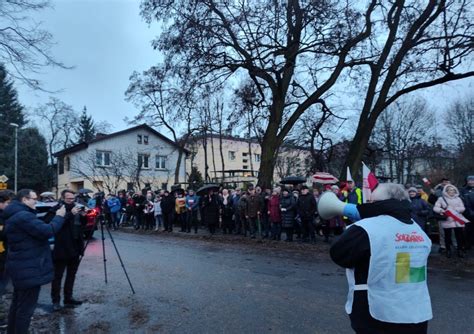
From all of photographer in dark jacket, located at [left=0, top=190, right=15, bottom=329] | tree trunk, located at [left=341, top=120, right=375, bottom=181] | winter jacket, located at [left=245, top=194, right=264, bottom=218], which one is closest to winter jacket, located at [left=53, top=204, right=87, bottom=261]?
photographer in dark jacket, located at [left=0, top=190, right=15, bottom=329]

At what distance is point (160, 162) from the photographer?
176 feet

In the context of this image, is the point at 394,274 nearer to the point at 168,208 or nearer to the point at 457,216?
the point at 457,216

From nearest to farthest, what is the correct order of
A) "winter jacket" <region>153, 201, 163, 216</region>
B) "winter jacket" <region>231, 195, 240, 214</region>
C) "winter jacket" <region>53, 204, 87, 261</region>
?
"winter jacket" <region>53, 204, 87, 261</region>, "winter jacket" <region>231, 195, 240, 214</region>, "winter jacket" <region>153, 201, 163, 216</region>

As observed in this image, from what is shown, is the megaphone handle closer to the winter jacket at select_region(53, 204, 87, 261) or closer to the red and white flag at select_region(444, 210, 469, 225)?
the winter jacket at select_region(53, 204, 87, 261)

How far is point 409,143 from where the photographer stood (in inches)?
1847

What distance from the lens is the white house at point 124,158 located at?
4391cm

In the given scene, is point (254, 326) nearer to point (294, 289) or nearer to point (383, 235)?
point (294, 289)

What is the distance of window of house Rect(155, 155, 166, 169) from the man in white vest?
51196 mm

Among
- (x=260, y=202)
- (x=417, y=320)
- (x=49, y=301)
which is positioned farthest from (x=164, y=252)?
(x=417, y=320)

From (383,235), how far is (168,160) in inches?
2071

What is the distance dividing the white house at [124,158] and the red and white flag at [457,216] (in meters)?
33.6

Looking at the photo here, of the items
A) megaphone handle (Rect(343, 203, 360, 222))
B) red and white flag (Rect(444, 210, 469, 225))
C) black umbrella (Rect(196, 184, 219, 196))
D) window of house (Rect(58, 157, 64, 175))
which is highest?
window of house (Rect(58, 157, 64, 175))

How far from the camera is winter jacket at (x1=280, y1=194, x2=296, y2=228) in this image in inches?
578

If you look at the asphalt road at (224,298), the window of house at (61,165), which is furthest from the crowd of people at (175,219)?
the window of house at (61,165)
